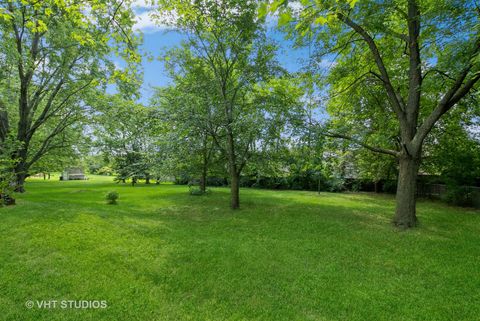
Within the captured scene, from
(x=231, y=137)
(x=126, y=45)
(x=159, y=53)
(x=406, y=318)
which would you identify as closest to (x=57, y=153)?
(x=159, y=53)

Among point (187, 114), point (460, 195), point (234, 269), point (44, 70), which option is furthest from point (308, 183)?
point (44, 70)

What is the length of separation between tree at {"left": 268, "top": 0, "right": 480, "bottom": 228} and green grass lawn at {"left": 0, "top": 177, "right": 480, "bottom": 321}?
101 inches

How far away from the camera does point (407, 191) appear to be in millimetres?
7246

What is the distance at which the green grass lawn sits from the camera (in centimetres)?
316

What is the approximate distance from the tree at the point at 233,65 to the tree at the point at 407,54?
174cm

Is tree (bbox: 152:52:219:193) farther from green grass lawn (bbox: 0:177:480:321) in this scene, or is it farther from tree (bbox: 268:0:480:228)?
tree (bbox: 268:0:480:228)

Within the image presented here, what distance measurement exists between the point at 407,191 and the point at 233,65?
8081 mm

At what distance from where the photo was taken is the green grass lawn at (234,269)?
316 cm

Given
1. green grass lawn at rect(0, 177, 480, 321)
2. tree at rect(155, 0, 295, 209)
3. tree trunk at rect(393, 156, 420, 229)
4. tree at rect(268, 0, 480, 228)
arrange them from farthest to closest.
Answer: tree at rect(155, 0, 295, 209) < tree trunk at rect(393, 156, 420, 229) < tree at rect(268, 0, 480, 228) < green grass lawn at rect(0, 177, 480, 321)

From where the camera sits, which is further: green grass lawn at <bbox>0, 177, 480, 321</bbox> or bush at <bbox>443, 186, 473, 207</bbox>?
bush at <bbox>443, 186, 473, 207</bbox>

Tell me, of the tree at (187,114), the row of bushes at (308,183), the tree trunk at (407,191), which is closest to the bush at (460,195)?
the row of bushes at (308,183)

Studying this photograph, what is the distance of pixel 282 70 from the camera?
970 cm

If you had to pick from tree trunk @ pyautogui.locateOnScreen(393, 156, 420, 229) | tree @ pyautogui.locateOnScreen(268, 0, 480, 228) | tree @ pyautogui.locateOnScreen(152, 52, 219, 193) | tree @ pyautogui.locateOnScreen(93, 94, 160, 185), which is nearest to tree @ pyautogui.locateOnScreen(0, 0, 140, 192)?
tree @ pyautogui.locateOnScreen(93, 94, 160, 185)

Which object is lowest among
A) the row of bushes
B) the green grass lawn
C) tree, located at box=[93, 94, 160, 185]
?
the green grass lawn
